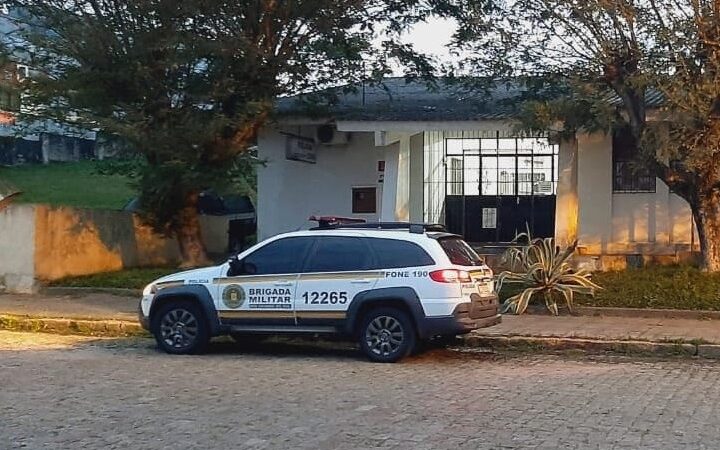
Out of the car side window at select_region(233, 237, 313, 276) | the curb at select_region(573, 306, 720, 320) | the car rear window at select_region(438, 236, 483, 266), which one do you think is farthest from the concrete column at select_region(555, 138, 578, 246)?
the car side window at select_region(233, 237, 313, 276)

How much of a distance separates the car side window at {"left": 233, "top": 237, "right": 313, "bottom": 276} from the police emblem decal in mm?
196

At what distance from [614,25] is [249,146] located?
8327 mm

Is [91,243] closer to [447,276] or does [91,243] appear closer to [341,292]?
[341,292]

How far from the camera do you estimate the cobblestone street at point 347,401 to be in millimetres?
8133

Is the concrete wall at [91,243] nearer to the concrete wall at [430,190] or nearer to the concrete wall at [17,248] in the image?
the concrete wall at [17,248]

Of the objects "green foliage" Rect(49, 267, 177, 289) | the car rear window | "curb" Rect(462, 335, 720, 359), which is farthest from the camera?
"green foliage" Rect(49, 267, 177, 289)

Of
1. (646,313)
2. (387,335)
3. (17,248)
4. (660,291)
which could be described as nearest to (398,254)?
(387,335)

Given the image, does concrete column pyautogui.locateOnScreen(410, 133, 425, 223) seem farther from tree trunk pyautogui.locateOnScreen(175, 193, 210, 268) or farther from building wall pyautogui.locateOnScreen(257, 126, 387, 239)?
tree trunk pyautogui.locateOnScreen(175, 193, 210, 268)

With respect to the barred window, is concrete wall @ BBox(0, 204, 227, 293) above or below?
below

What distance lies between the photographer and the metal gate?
23.1 metres

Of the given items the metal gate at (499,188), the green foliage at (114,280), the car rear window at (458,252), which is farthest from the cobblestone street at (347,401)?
the metal gate at (499,188)

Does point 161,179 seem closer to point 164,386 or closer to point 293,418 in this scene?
point 164,386

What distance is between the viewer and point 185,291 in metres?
13.3

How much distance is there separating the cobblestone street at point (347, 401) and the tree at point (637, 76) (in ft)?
13.9
